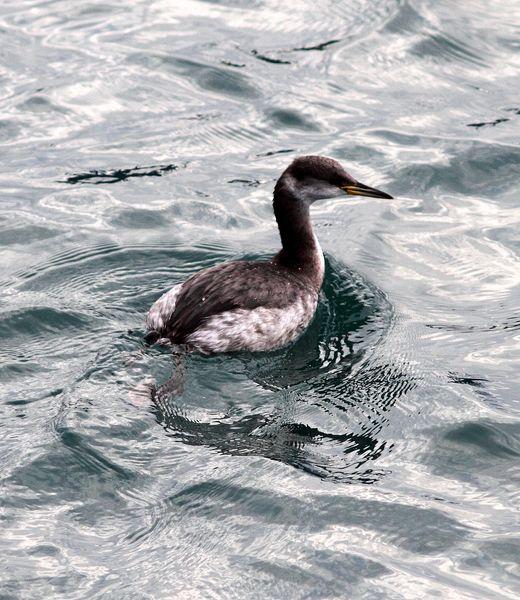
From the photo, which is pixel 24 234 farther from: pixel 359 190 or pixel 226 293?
pixel 359 190

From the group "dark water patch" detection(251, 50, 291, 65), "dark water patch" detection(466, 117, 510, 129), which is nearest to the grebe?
"dark water patch" detection(466, 117, 510, 129)

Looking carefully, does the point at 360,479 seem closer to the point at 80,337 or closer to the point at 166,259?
the point at 80,337

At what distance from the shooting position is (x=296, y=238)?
359 inches

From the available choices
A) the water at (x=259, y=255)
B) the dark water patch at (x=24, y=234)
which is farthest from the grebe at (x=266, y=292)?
the dark water patch at (x=24, y=234)

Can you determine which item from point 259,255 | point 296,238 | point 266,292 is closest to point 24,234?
point 259,255

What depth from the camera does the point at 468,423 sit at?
753cm

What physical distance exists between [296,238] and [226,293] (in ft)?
3.64

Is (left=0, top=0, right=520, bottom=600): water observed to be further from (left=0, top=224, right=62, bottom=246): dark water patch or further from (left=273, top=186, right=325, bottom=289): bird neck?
(left=273, top=186, right=325, bottom=289): bird neck

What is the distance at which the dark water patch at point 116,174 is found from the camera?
11203 mm

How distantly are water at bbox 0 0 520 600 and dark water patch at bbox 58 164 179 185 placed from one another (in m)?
0.03

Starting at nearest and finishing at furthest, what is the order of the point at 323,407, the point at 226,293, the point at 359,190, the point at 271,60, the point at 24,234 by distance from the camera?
the point at 323,407
the point at 226,293
the point at 359,190
the point at 24,234
the point at 271,60

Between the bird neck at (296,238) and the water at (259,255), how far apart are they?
0.36 metres

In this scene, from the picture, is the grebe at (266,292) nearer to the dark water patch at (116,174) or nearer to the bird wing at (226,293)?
the bird wing at (226,293)

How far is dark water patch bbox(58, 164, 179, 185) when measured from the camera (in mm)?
11203
